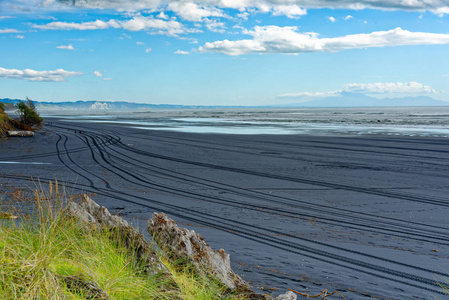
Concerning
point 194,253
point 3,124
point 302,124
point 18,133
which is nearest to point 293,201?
point 194,253

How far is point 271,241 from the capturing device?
21.5 feet

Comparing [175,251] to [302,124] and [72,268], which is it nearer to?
[72,268]

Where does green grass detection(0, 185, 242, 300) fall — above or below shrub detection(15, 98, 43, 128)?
below

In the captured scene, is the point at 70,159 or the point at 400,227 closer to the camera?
the point at 400,227

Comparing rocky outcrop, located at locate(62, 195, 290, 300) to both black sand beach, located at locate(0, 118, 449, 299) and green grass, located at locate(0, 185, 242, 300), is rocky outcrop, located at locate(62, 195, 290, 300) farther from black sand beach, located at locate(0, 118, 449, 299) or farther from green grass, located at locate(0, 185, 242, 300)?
black sand beach, located at locate(0, 118, 449, 299)

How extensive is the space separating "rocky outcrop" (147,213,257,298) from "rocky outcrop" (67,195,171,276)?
18 centimetres

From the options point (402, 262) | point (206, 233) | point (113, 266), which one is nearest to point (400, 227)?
point (402, 262)

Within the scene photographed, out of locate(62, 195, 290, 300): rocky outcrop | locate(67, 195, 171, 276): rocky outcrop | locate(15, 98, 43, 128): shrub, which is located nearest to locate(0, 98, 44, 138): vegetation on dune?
locate(15, 98, 43, 128): shrub

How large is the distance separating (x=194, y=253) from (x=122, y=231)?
83cm

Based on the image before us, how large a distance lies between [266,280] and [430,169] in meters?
11.3

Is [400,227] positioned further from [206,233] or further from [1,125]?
[1,125]

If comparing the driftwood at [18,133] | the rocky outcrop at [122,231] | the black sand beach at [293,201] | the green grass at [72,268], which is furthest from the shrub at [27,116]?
the green grass at [72,268]

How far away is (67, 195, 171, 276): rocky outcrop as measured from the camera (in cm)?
416

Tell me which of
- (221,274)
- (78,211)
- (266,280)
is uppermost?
(78,211)
